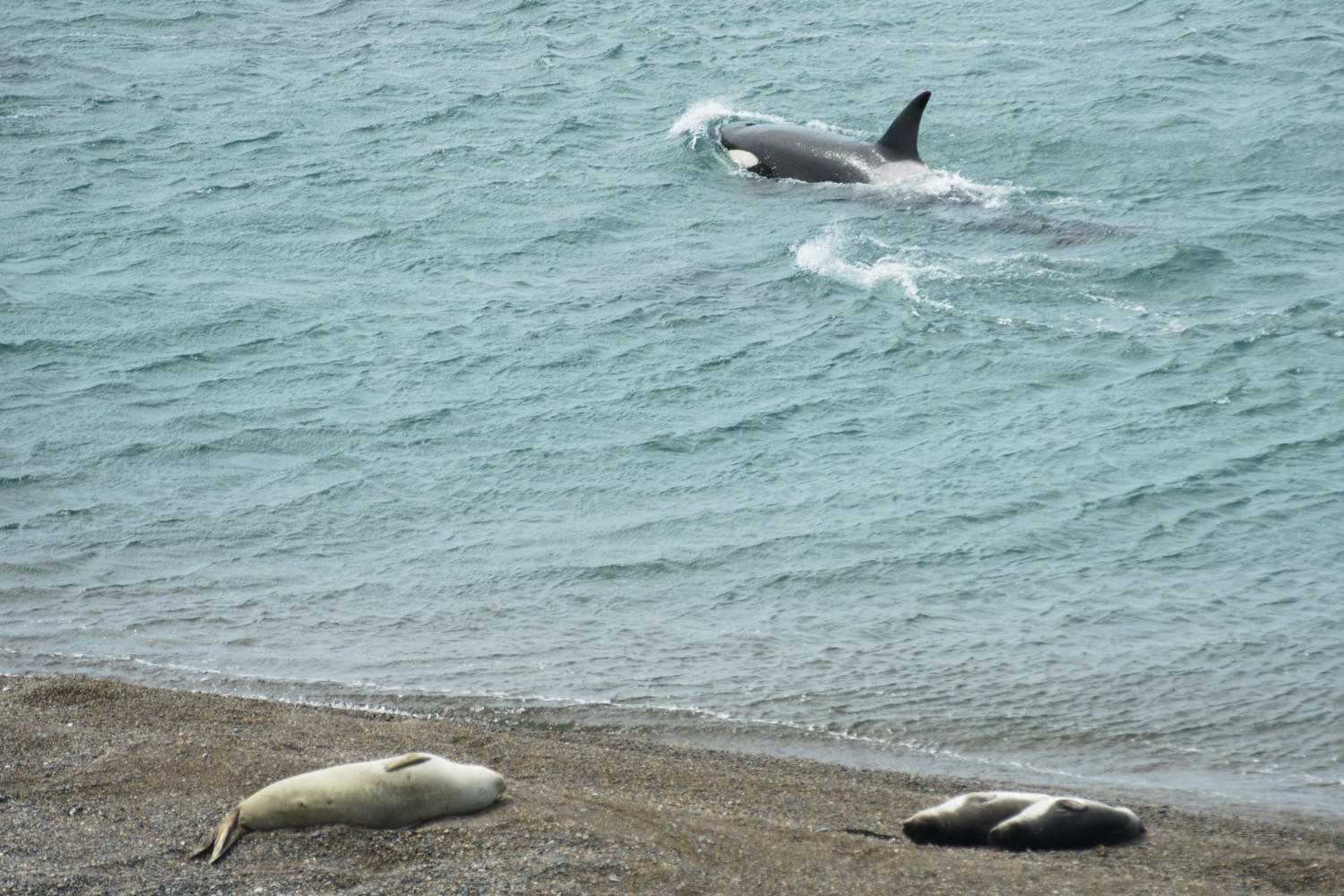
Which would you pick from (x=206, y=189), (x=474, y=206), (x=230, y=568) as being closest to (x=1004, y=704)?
(x=230, y=568)

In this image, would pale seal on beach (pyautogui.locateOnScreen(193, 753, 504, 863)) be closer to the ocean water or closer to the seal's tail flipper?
the seal's tail flipper

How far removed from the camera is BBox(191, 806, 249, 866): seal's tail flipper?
5.43 meters

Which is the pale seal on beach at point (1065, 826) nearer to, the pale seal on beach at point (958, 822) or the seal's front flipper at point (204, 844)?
the pale seal on beach at point (958, 822)

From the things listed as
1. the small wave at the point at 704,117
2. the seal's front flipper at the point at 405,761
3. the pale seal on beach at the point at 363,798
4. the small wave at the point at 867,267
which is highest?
the small wave at the point at 704,117

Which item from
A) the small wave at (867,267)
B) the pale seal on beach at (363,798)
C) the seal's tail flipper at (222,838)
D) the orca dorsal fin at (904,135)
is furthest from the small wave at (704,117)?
the seal's tail flipper at (222,838)

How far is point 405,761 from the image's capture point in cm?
574

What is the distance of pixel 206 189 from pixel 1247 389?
14.0 meters

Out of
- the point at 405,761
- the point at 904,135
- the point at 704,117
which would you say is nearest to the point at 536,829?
the point at 405,761

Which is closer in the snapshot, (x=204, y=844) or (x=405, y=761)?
(x=204, y=844)

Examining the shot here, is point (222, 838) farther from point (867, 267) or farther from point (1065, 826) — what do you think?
point (867, 267)

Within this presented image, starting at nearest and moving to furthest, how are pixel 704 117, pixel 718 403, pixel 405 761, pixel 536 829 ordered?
pixel 536 829 < pixel 405 761 < pixel 718 403 < pixel 704 117

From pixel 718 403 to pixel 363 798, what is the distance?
7066mm

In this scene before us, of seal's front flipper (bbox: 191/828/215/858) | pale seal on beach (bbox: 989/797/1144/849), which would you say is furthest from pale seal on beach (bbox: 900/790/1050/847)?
seal's front flipper (bbox: 191/828/215/858)

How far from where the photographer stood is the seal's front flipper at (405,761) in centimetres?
572
